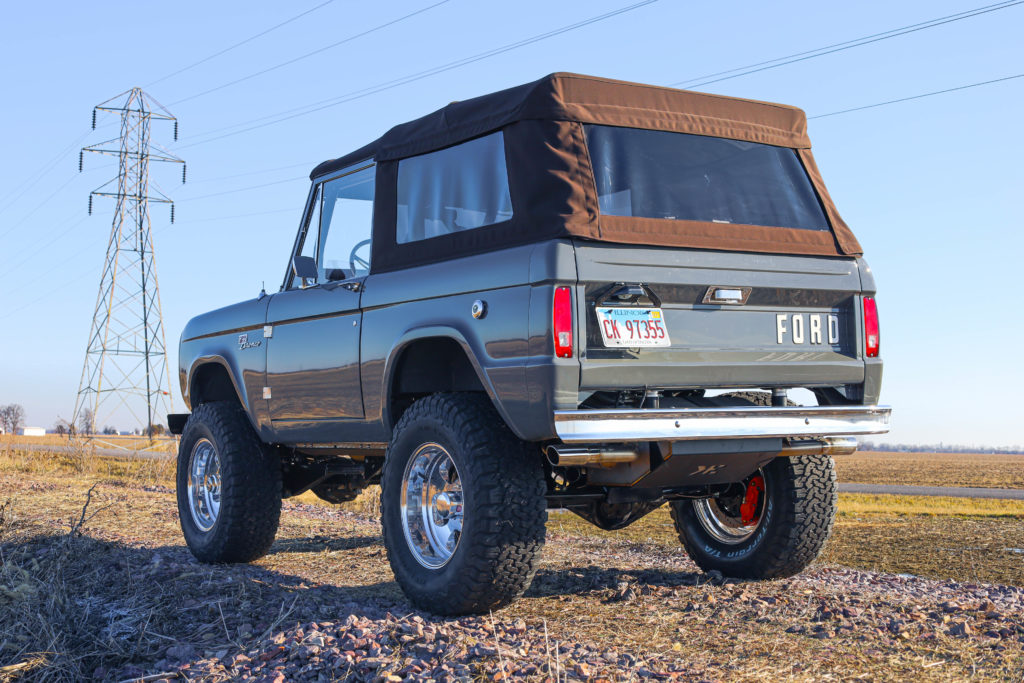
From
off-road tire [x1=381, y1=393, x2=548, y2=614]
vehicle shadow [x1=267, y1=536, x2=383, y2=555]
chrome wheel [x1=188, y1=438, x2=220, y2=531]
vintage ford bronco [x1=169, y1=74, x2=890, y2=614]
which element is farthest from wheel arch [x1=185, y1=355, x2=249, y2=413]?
off-road tire [x1=381, y1=393, x2=548, y2=614]

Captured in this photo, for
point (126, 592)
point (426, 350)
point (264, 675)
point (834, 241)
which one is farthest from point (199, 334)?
point (834, 241)

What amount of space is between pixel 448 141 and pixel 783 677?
3.12 m

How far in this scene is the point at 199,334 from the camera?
25.6 ft

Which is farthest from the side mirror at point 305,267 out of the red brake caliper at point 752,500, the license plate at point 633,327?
the red brake caliper at point 752,500

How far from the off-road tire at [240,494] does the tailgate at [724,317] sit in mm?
3326

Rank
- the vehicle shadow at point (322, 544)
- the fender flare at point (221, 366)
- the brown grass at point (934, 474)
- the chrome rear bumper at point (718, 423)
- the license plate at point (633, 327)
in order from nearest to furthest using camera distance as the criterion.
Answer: the chrome rear bumper at point (718, 423) < the license plate at point (633, 327) < the fender flare at point (221, 366) < the vehicle shadow at point (322, 544) < the brown grass at point (934, 474)

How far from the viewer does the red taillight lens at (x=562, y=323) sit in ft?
14.6

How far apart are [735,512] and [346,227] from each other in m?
3.02

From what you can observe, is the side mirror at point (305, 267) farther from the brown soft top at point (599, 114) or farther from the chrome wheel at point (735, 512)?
the chrome wheel at point (735, 512)

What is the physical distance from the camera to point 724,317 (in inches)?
198

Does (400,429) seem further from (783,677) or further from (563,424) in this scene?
(783,677)

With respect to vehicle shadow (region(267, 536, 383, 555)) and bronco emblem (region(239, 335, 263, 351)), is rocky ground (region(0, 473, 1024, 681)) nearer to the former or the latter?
vehicle shadow (region(267, 536, 383, 555))

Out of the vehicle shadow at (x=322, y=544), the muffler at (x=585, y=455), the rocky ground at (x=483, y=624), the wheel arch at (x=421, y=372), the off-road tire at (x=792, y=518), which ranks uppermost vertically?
the wheel arch at (x=421, y=372)

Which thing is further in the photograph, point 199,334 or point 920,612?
point 199,334
